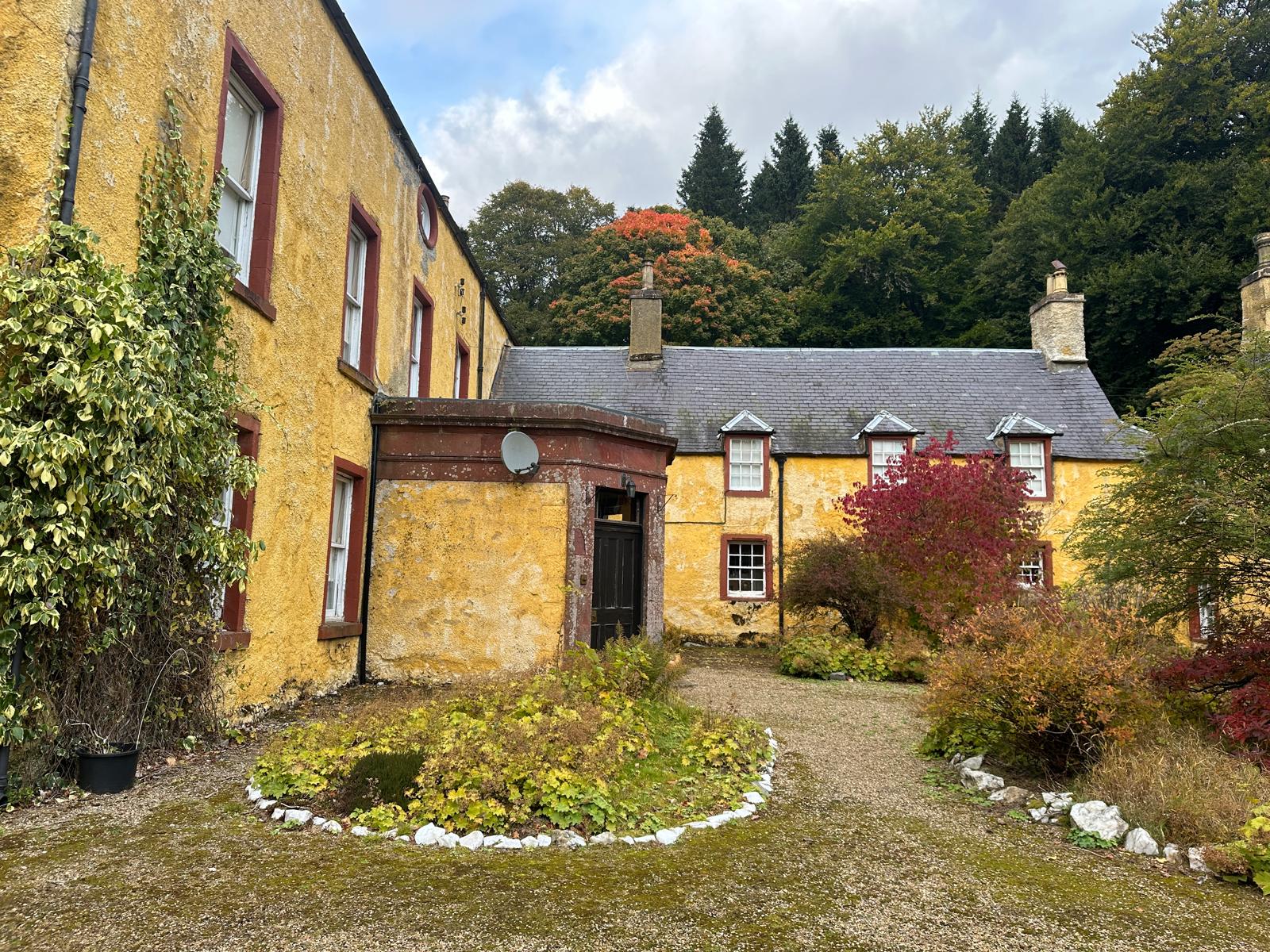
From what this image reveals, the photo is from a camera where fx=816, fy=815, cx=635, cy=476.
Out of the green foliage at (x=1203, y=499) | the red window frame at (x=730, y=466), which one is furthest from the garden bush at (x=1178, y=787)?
the red window frame at (x=730, y=466)

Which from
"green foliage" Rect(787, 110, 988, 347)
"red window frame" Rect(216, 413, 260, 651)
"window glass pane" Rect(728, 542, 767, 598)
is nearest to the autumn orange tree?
"green foliage" Rect(787, 110, 988, 347)

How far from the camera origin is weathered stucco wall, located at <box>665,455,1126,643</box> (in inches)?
739

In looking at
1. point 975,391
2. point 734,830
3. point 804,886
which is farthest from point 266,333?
point 975,391

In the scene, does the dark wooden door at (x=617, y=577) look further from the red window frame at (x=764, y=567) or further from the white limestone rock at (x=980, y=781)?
the red window frame at (x=764, y=567)

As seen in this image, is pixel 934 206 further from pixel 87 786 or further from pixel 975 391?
pixel 87 786

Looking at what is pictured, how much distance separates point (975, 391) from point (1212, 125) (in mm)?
17495

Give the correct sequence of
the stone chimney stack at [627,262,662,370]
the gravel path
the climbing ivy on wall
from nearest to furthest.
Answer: the gravel path
the climbing ivy on wall
the stone chimney stack at [627,262,662,370]

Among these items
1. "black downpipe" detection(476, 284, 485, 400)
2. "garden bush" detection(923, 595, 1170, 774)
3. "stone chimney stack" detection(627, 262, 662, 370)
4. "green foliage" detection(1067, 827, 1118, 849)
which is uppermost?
"stone chimney stack" detection(627, 262, 662, 370)

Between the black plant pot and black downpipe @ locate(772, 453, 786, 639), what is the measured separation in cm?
1452

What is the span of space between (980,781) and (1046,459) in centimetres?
1481

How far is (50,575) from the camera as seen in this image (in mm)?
4816

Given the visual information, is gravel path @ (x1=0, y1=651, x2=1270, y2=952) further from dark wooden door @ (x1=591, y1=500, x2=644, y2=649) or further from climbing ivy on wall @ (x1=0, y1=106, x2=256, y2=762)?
dark wooden door @ (x1=591, y1=500, x2=644, y2=649)

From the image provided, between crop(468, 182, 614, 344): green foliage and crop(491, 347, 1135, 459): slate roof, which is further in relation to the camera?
crop(468, 182, 614, 344): green foliage

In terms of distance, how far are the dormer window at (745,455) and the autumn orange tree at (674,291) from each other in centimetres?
1141
